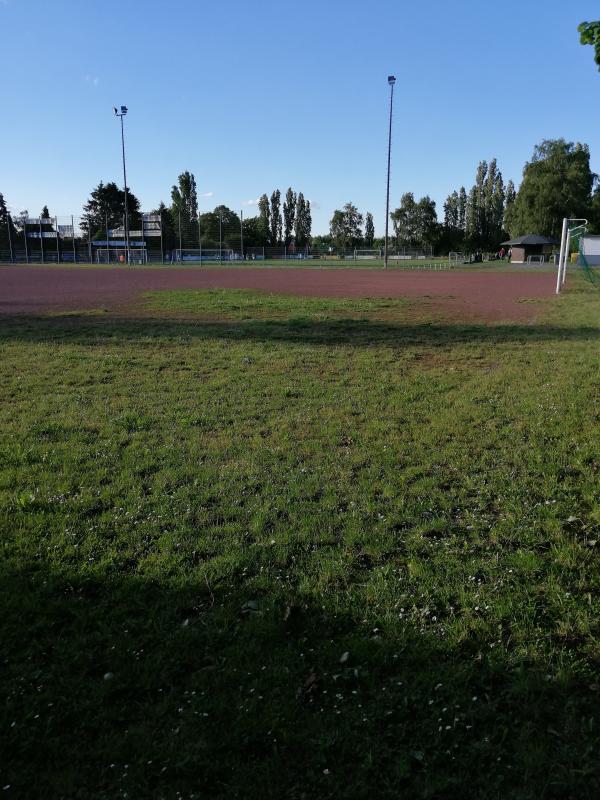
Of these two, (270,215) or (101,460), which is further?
(270,215)

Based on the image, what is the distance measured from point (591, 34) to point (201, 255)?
7584 cm

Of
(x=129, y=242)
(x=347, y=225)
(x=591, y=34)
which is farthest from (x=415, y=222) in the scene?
(x=591, y=34)

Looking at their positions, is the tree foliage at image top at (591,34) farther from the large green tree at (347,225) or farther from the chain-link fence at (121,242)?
the large green tree at (347,225)

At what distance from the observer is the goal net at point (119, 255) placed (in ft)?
244

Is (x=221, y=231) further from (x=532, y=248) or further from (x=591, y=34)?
(x=591, y=34)

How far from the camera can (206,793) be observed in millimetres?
2121

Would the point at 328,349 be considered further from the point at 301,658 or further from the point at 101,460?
the point at 301,658

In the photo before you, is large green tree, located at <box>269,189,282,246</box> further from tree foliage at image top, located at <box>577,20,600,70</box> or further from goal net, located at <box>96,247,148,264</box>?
tree foliage at image top, located at <box>577,20,600,70</box>

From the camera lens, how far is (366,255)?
87.6m

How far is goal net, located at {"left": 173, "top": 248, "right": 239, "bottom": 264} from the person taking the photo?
253ft

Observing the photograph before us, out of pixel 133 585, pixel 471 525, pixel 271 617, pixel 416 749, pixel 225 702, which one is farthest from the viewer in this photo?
pixel 471 525

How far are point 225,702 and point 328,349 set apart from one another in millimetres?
8516

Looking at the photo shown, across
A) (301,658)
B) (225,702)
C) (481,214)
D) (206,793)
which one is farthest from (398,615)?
(481,214)

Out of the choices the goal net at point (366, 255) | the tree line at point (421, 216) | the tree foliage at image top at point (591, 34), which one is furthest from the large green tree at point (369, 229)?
the tree foliage at image top at point (591, 34)
